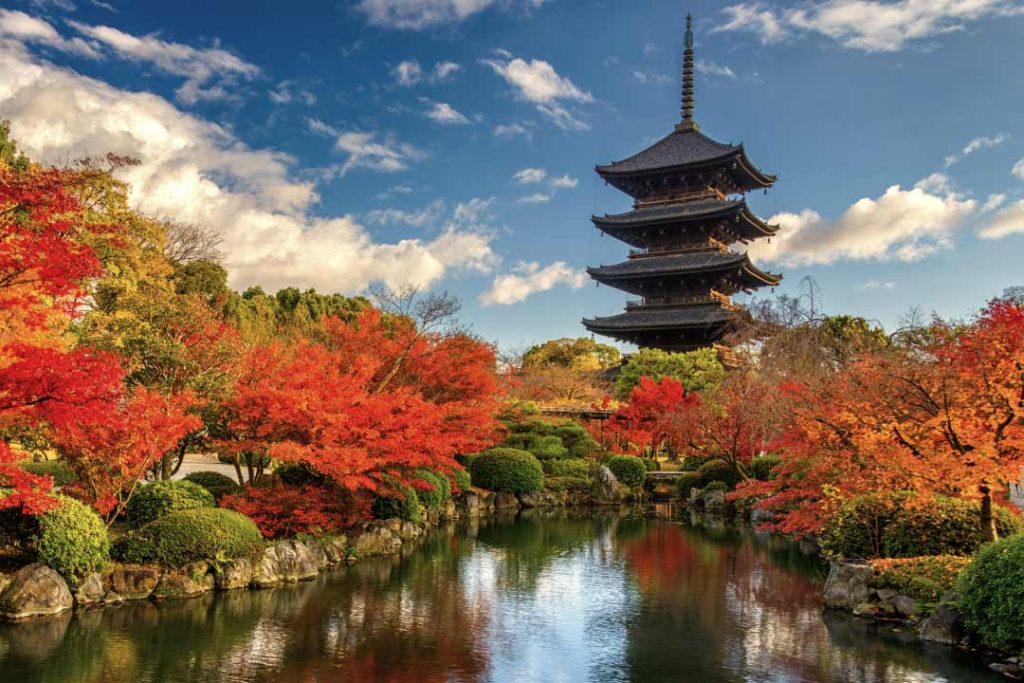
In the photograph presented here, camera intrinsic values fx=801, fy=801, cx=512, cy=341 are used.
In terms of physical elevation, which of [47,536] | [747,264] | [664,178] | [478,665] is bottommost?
[478,665]

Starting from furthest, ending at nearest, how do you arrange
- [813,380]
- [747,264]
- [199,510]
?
[747,264]
[813,380]
[199,510]

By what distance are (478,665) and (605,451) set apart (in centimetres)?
2346

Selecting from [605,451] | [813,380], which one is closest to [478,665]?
[813,380]

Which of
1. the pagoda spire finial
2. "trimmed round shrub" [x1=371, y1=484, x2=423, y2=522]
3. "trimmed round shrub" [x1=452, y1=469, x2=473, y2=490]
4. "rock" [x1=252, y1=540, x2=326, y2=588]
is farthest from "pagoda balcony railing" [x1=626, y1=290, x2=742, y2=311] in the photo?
"rock" [x1=252, y1=540, x2=326, y2=588]

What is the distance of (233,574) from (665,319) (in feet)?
105

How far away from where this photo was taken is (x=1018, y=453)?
11344 mm

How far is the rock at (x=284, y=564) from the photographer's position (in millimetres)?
13695

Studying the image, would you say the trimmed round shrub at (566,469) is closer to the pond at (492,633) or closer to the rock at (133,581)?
the pond at (492,633)

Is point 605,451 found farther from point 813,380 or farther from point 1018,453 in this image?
point 1018,453

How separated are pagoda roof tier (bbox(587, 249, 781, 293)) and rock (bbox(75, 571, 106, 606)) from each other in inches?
1339

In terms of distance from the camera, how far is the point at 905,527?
13.0m

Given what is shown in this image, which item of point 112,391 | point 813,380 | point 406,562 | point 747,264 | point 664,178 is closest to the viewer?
point 112,391

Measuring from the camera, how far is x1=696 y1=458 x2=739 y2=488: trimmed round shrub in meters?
27.7

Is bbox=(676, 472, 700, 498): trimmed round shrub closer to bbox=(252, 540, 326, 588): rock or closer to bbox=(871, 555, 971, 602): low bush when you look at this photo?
bbox=(871, 555, 971, 602): low bush
